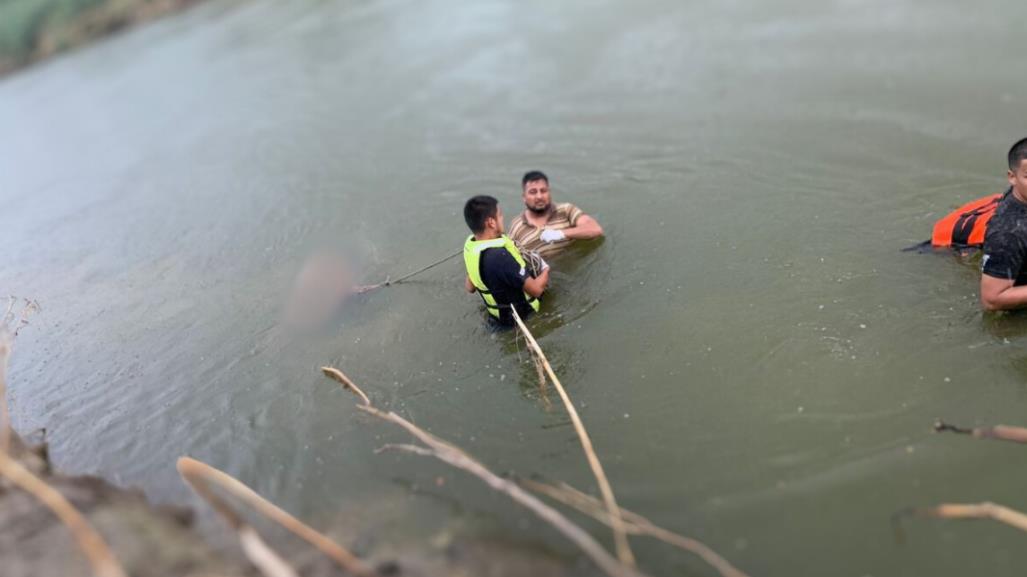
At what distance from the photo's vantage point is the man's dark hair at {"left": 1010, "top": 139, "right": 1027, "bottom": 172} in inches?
165

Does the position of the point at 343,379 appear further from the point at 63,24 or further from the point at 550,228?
the point at 63,24

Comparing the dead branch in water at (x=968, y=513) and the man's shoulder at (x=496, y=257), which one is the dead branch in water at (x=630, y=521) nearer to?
the dead branch in water at (x=968, y=513)

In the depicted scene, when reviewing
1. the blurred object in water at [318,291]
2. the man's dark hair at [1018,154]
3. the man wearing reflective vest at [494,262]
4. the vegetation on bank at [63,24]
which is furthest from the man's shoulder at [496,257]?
the vegetation on bank at [63,24]

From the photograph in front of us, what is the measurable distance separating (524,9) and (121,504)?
15.4 meters

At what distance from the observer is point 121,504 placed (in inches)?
166

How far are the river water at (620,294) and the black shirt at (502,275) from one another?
1.26ft

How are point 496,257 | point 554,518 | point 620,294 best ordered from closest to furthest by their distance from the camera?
point 554,518
point 496,257
point 620,294

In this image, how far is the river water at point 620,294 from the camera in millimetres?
3965

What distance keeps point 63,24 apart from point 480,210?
38.1m

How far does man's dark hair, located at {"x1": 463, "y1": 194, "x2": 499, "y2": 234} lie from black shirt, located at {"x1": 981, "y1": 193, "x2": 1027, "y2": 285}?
328cm

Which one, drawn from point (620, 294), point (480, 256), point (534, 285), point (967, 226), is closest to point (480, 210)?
point (480, 256)

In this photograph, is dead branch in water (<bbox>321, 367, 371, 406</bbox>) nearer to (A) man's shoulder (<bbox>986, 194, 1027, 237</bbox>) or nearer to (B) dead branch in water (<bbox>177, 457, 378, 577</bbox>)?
(B) dead branch in water (<bbox>177, 457, 378, 577</bbox>)

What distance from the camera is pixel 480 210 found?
5199 millimetres

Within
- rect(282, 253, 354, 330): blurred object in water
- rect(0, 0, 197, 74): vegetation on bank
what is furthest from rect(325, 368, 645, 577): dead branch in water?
rect(0, 0, 197, 74): vegetation on bank
